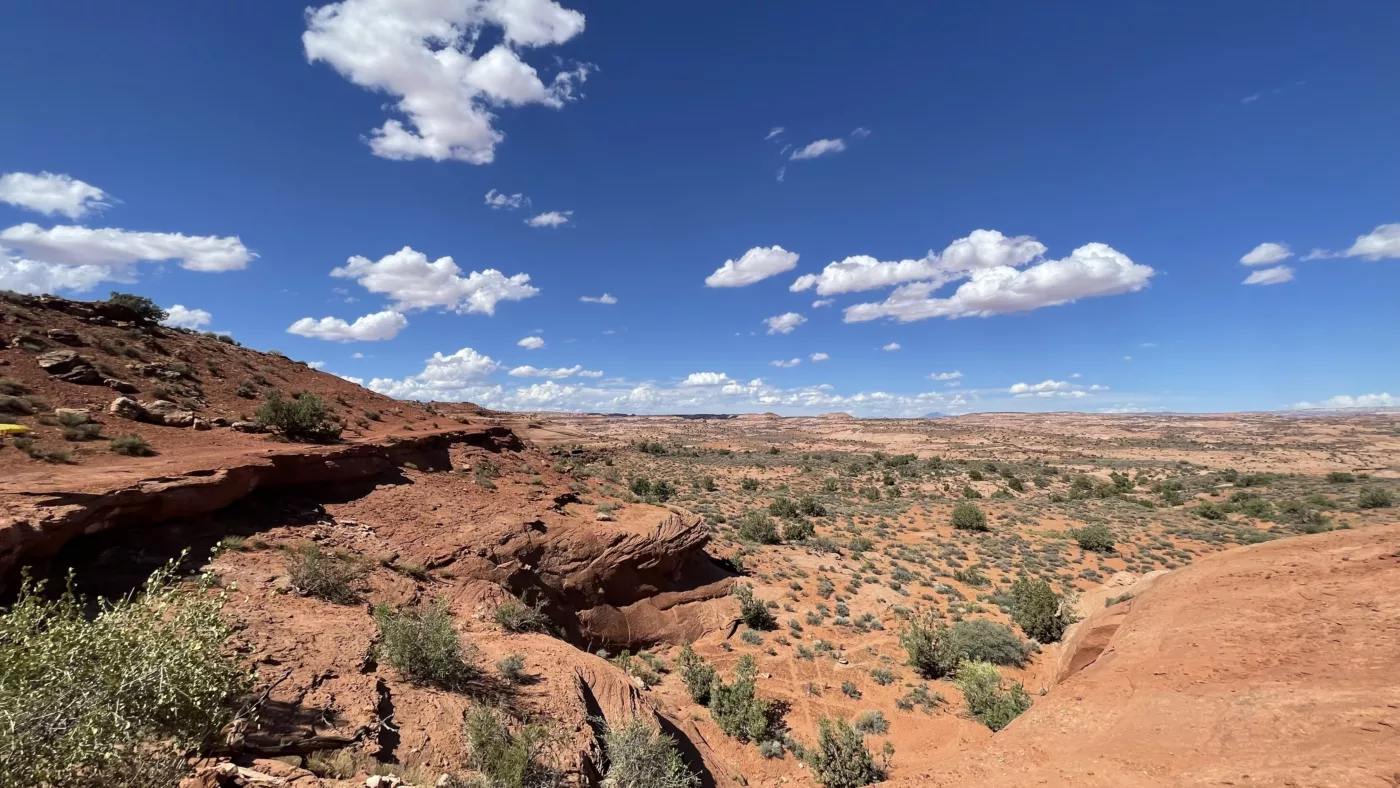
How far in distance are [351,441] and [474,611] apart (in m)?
8.84

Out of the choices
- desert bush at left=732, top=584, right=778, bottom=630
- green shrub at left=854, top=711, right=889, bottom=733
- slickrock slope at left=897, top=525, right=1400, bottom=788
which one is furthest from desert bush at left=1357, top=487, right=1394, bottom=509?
green shrub at left=854, top=711, right=889, bottom=733

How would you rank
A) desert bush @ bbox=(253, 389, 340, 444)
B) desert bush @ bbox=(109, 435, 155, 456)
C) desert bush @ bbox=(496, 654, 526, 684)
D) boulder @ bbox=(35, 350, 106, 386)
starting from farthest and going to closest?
desert bush @ bbox=(253, 389, 340, 444)
boulder @ bbox=(35, 350, 106, 386)
desert bush @ bbox=(109, 435, 155, 456)
desert bush @ bbox=(496, 654, 526, 684)

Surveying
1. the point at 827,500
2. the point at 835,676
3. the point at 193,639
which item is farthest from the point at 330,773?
the point at 827,500

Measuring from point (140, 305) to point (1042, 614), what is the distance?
33.1m

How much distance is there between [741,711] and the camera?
10.4 meters

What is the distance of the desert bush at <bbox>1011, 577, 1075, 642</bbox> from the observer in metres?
14.8

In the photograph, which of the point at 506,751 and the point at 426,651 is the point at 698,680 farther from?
the point at 506,751

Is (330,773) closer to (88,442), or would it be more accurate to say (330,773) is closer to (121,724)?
(121,724)

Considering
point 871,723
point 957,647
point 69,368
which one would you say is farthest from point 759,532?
point 69,368

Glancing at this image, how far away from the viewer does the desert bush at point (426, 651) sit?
7.29 meters

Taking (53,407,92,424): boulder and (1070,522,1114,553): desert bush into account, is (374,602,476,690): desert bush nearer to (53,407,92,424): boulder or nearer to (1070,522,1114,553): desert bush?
(53,407,92,424): boulder

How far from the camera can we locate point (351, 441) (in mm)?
16109

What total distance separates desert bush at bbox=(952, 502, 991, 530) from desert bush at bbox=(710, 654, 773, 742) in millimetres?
Result: 21553

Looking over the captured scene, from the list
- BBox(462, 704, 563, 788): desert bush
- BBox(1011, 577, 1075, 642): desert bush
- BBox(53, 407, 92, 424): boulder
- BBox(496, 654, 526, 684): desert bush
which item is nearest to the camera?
BBox(462, 704, 563, 788): desert bush
